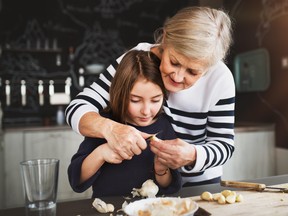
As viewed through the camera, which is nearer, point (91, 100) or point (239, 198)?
point (239, 198)

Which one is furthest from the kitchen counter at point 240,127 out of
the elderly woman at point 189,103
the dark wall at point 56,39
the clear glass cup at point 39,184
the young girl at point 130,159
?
the clear glass cup at point 39,184

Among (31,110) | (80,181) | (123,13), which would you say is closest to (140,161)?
(80,181)

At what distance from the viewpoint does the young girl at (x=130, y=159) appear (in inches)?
40.2

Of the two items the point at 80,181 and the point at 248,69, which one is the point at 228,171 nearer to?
the point at 248,69

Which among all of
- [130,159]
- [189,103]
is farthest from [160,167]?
[189,103]

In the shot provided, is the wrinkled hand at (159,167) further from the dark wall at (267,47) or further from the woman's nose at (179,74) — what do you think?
the dark wall at (267,47)

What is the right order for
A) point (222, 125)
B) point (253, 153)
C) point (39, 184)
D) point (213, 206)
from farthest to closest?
point (253, 153) < point (222, 125) < point (213, 206) < point (39, 184)

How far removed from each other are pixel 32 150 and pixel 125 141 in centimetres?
235

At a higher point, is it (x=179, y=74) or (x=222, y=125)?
(x=179, y=74)

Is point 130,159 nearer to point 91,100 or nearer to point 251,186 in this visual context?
point 91,100

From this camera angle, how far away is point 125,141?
92cm

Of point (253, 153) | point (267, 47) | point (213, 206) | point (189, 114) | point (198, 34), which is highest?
point (267, 47)

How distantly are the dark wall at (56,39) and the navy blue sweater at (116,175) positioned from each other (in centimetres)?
267

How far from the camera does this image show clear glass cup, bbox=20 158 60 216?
0.73m
